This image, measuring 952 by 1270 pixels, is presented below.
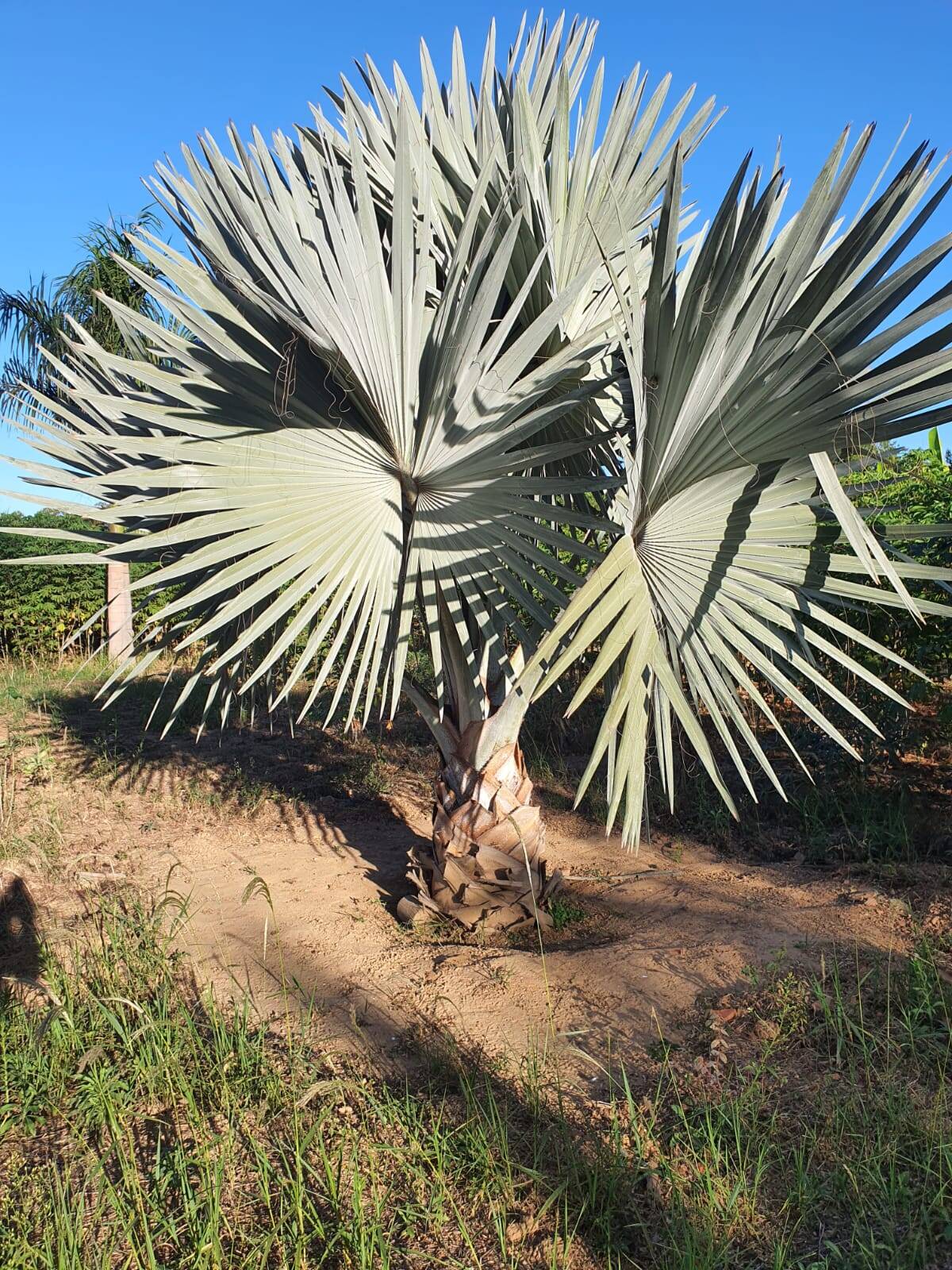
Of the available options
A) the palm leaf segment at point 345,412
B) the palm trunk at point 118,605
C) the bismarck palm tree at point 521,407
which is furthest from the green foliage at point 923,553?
the palm trunk at point 118,605

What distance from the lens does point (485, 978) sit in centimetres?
353

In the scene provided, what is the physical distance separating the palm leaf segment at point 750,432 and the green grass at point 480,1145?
2.75 feet

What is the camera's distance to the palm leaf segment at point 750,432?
7.77 ft

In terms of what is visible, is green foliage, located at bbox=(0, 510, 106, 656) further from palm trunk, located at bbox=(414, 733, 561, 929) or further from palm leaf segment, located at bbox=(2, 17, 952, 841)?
palm trunk, located at bbox=(414, 733, 561, 929)

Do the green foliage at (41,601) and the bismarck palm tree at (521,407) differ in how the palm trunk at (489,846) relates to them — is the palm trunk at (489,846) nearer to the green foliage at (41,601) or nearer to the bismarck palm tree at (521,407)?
the bismarck palm tree at (521,407)

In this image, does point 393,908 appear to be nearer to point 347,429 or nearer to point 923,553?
point 347,429

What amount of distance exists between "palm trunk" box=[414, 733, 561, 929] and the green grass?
3.27 ft

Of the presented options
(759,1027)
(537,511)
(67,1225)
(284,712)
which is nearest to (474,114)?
(537,511)

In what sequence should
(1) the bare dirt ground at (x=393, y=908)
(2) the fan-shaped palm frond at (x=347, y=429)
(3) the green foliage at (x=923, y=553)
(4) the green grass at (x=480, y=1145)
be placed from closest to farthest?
(4) the green grass at (x=480, y=1145) < (2) the fan-shaped palm frond at (x=347, y=429) < (1) the bare dirt ground at (x=393, y=908) < (3) the green foliage at (x=923, y=553)

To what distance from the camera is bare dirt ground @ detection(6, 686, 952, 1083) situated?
10.7ft

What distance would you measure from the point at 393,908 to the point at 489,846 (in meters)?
0.75

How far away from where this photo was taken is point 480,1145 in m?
2.41

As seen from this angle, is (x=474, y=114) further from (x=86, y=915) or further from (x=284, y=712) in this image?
(x=284, y=712)

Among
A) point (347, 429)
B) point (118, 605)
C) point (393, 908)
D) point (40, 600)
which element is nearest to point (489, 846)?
point (393, 908)
